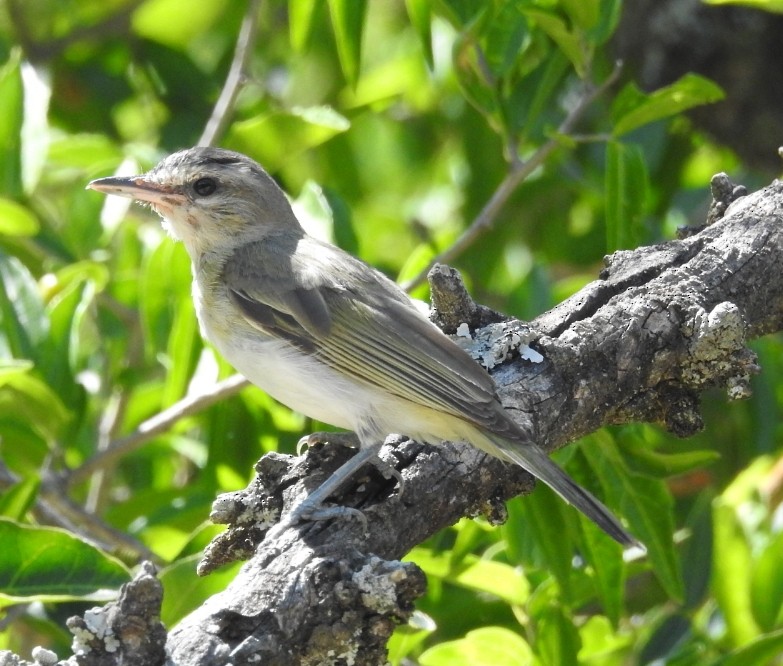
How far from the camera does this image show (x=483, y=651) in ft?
11.4

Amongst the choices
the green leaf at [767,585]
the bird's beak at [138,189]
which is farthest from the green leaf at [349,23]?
the green leaf at [767,585]

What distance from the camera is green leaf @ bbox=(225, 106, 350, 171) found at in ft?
15.3

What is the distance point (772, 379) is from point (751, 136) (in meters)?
1.62

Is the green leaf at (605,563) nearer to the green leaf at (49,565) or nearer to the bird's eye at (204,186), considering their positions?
the green leaf at (49,565)

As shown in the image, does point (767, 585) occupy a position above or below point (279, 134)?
below

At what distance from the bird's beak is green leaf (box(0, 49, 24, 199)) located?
39 cm

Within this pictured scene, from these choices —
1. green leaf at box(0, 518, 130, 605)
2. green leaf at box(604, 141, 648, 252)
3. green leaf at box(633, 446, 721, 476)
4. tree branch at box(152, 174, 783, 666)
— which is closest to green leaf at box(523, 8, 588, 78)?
green leaf at box(604, 141, 648, 252)

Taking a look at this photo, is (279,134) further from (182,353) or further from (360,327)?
(360,327)

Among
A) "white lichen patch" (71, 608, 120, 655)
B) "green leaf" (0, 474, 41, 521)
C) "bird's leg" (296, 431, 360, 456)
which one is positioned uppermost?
"white lichen patch" (71, 608, 120, 655)

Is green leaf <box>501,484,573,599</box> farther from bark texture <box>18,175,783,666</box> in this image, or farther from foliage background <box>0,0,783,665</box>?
bark texture <box>18,175,783,666</box>

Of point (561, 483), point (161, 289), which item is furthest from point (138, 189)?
point (561, 483)

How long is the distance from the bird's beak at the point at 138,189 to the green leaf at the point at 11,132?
39cm

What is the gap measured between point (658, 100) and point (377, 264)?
1.82 metres

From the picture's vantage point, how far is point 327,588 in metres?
2.50
